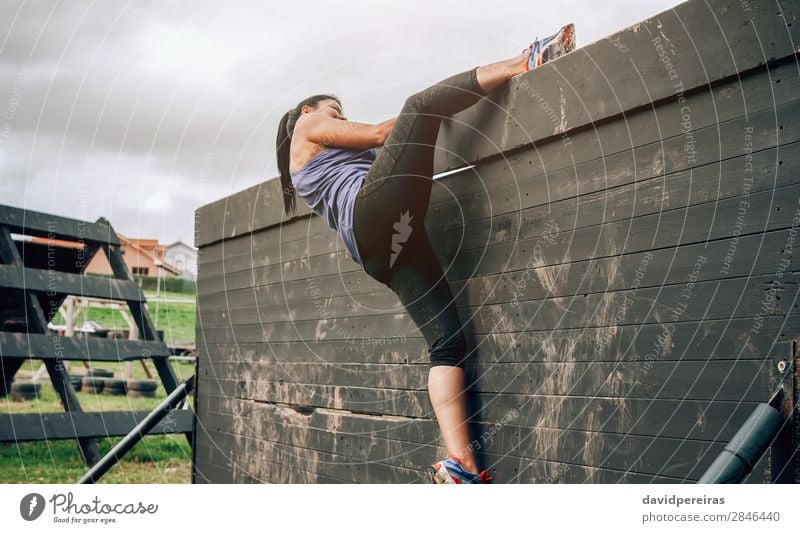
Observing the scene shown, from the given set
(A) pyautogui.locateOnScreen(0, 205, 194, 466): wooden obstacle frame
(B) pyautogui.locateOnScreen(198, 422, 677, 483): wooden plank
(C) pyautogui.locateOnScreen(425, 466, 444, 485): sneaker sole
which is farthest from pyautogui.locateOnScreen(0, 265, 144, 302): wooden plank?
(C) pyautogui.locateOnScreen(425, 466, 444, 485): sneaker sole

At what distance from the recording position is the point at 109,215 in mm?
4918

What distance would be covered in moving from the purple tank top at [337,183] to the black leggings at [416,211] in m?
0.10

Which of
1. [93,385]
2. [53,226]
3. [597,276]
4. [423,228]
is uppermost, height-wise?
[53,226]

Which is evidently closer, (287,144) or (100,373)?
(287,144)

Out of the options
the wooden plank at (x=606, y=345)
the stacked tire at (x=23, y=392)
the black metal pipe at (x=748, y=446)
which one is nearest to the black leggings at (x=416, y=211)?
the wooden plank at (x=606, y=345)

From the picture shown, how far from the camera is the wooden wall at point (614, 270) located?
64.4 inches

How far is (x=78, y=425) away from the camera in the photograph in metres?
4.17

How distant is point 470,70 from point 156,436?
10.1 feet

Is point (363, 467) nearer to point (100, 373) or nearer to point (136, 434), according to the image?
point (136, 434)

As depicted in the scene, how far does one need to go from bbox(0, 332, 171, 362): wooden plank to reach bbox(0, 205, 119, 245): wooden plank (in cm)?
66

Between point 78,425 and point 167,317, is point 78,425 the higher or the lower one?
the lower one

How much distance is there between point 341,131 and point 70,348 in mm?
2443

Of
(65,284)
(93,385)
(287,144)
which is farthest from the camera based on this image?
(93,385)

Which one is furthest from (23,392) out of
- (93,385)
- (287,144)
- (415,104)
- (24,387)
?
(415,104)
